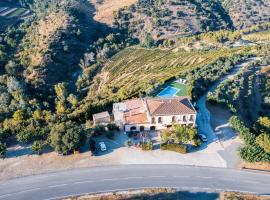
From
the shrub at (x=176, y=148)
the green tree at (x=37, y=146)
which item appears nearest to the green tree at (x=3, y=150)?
the green tree at (x=37, y=146)

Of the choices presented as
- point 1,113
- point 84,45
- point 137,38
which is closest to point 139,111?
point 1,113

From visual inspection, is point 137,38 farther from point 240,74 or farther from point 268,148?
point 268,148

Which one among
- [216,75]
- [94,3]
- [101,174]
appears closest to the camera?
[101,174]

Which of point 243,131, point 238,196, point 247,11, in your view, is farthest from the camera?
point 247,11

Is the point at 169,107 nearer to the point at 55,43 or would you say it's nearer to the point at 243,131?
the point at 243,131

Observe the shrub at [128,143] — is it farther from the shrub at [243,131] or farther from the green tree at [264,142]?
the green tree at [264,142]

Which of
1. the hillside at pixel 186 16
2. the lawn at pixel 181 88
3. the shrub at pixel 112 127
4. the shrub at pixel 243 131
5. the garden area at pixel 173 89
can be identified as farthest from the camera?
the hillside at pixel 186 16

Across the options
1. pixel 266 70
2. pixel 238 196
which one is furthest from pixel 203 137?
pixel 266 70
